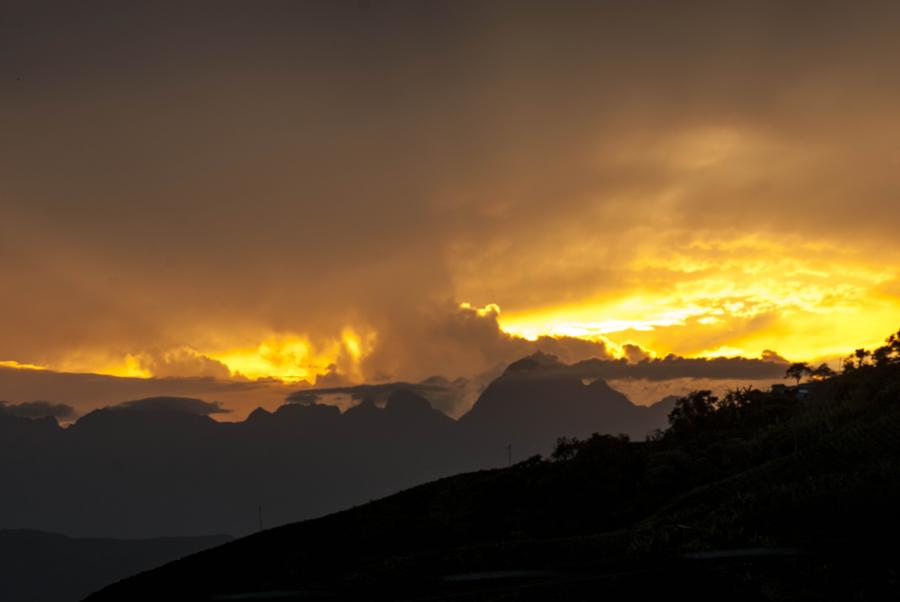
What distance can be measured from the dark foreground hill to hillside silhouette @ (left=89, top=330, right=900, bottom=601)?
59mm

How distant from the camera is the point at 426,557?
21562 mm

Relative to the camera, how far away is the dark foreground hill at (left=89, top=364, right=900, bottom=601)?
44.2 feet

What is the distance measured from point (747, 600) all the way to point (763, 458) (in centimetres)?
2596

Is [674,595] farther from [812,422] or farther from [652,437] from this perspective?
[652,437]

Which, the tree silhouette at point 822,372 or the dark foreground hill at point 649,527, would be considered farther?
the tree silhouette at point 822,372

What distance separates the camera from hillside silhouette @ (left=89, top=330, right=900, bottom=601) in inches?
531

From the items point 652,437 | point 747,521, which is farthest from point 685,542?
point 652,437

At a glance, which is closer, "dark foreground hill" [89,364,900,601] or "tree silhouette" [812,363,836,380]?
"dark foreground hill" [89,364,900,601]

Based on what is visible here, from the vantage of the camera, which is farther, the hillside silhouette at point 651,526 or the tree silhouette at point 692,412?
the tree silhouette at point 692,412

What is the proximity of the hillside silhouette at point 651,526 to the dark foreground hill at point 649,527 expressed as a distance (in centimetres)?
6

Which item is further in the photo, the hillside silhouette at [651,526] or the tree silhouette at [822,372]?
the tree silhouette at [822,372]

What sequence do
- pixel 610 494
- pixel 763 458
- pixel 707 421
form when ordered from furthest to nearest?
pixel 707 421 < pixel 610 494 < pixel 763 458

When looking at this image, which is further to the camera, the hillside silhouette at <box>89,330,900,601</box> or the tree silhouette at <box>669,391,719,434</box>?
the tree silhouette at <box>669,391,719,434</box>

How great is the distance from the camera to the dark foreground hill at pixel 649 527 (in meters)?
13.5
